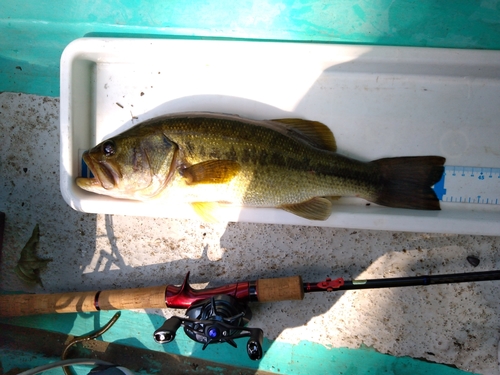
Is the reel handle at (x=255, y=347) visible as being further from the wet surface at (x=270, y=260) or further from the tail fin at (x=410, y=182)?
the tail fin at (x=410, y=182)

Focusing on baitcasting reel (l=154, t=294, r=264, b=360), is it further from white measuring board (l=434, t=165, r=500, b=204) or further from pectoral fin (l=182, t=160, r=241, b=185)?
white measuring board (l=434, t=165, r=500, b=204)

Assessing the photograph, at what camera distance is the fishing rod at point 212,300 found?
1607 millimetres

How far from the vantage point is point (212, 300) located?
1700 mm

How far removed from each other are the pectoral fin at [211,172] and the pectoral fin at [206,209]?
0.53 ft

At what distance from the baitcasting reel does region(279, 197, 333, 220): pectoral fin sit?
0.53 m

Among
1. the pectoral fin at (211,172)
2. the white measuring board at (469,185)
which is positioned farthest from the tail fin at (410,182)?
the pectoral fin at (211,172)

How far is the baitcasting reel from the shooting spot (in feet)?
5.19

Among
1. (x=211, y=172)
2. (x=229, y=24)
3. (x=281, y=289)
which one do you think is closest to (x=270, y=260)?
(x=281, y=289)

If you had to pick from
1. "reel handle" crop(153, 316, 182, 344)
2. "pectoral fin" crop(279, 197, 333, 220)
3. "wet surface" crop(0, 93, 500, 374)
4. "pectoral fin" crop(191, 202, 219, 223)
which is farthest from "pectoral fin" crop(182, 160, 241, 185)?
"reel handle" crop(153, 316, 182, 344)

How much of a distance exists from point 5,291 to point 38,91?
4.22 feet

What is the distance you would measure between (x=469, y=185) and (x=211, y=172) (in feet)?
4.45

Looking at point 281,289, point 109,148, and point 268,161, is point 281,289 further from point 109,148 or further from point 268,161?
point 109,148

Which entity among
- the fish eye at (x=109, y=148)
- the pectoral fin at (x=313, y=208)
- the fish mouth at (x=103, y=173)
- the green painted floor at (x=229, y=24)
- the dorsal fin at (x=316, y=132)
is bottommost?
the pectoral fin at (x=313, y=208)

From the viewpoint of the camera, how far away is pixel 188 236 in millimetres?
2121
